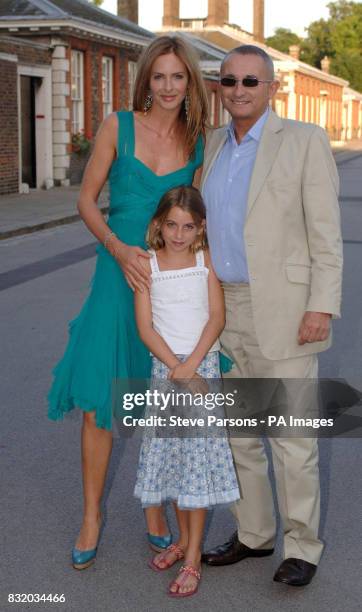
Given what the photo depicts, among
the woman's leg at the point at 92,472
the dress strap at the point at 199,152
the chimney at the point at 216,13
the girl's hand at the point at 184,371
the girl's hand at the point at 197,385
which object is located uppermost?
the chimney at the point at 216,13

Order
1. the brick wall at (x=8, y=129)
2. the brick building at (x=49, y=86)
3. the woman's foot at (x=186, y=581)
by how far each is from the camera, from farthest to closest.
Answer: the brick building at (x=49, y=86), the brick wall at (x=8, y=129), the woman's foot at (x=186, y=581)

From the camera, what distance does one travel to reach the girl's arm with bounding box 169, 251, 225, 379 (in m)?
3.49

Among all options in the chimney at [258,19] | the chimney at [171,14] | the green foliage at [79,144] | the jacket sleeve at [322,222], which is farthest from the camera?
the chimney at [258,19]

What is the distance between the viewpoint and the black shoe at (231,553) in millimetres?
3752

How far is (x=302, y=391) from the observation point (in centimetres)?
358

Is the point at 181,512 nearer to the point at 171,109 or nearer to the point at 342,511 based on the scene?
the point at 342,511

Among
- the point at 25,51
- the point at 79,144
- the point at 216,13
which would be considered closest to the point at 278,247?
the point at 25,51

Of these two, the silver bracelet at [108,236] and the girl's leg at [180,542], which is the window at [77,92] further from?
the girl's leg at [180,542]

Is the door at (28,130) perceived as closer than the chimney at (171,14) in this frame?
Yes

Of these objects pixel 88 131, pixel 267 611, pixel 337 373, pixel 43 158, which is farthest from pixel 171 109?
pixel 88 131

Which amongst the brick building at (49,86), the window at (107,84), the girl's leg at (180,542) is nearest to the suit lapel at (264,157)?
the girl's leg at (180,542)

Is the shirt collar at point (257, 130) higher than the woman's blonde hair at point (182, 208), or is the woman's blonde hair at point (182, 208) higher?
the shirt collar at point (257, 130)

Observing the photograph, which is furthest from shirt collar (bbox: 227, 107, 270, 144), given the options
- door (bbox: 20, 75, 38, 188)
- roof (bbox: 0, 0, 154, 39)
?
roof (bbox: 0, 0, 154, 39)

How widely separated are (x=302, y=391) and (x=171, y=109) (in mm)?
1145
